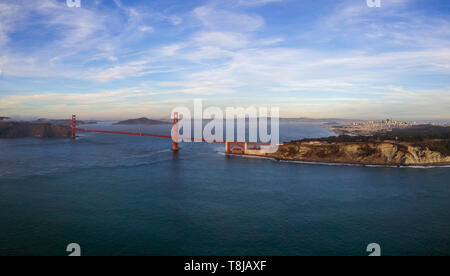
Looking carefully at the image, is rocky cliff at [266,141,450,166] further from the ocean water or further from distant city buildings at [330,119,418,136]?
distant city buildings at [330,119,418,136]

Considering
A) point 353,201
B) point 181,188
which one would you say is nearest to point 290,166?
point 353,201

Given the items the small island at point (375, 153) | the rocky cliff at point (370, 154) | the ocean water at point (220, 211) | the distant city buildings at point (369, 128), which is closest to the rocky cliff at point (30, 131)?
the ocean water at point (220, 211)

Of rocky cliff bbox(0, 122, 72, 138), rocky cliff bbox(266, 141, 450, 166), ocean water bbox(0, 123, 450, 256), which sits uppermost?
rocky cliff bbox(0, 122, 72, 138)

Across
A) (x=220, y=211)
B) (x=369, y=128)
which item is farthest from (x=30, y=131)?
(x=369, y=128)

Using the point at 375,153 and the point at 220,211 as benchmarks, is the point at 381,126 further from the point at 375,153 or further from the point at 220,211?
the point at 220,211

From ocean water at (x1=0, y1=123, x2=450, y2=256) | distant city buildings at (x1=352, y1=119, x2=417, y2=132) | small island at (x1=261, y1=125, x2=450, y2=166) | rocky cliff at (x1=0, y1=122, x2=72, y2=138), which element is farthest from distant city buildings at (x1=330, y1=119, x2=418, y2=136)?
rocky cliff at (x1=0, y1=122, x2=72, y2=138)

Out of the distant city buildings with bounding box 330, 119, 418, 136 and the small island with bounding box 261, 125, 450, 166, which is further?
the distant city buildings with bounding box 330, 119, 418, 136
